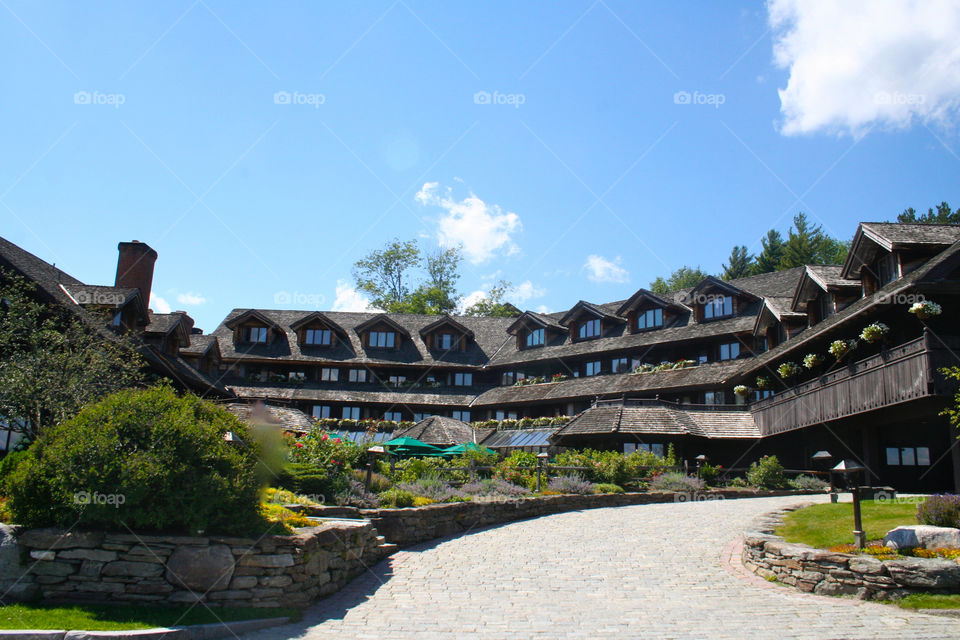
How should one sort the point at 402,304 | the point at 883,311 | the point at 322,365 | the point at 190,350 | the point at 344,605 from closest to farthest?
the point at 344,605
the point at 883,311
the point at 190,350
the point at 322,365
the point at 402,304

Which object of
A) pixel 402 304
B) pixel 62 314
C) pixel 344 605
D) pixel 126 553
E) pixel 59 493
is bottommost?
pixel 344 605

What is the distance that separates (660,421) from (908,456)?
9.61 meters

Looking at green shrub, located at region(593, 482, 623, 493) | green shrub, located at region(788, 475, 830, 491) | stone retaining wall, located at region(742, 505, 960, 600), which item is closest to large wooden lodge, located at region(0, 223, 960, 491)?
green shrub, located at region(788, 475, 830, 491)

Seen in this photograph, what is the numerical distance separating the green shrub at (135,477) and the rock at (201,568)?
0.31 meters

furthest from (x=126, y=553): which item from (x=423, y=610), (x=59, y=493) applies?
(x=423, y=610)

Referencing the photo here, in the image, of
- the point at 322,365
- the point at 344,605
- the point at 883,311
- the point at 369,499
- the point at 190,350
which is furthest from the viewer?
the point at 322,365

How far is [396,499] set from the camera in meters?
16.7

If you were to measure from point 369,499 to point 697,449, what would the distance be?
2166cm

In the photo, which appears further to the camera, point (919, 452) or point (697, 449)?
point (697, 449)

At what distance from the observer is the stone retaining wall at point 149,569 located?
9.83 meters

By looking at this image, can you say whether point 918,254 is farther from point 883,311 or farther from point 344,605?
point 344,605

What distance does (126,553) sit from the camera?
993 centimetres

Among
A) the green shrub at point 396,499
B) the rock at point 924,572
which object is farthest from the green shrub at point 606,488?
the rock at point 924,572

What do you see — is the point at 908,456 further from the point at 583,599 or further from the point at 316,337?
the point at 316,337
